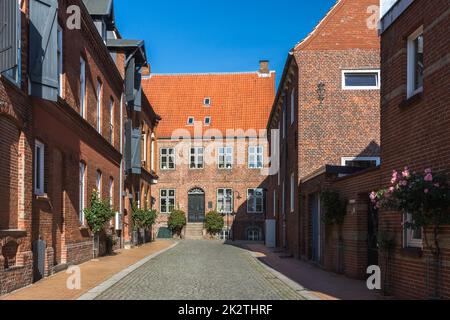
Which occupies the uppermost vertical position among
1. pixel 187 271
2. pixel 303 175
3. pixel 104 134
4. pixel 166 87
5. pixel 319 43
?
pixel 166 87

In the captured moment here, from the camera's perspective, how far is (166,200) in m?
51.2

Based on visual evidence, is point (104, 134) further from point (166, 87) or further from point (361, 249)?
point (166, 87)

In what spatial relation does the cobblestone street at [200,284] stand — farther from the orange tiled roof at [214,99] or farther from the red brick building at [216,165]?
the orange tiled roof at [214,99]

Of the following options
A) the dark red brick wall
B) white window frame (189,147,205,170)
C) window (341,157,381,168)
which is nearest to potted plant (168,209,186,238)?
white window frame (189,147,205,170)

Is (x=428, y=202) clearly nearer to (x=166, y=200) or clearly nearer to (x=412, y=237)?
(x=412, y=237)

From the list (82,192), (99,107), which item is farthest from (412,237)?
(99,107)

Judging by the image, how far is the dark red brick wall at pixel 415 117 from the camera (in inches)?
358

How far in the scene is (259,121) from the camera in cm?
5162

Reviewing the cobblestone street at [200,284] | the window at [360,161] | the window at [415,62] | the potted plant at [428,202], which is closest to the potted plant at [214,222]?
the window at [360,161]

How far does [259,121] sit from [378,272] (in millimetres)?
39281

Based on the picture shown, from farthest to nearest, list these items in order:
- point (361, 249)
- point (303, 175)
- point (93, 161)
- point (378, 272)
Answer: point (303, 175), point (93, 161), point (361, 249), point (378, 272)

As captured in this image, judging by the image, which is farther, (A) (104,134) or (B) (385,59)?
(A) (104,134)

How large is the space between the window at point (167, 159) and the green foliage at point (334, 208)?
36.0 metres
